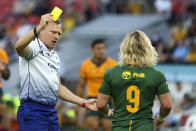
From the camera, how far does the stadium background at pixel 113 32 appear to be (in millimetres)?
16594

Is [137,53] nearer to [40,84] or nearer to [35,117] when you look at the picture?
[40,84]

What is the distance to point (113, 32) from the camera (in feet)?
69.4

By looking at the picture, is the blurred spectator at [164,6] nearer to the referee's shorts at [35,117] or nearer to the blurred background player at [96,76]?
the blurred background player at [96,76]

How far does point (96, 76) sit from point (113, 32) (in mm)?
9337

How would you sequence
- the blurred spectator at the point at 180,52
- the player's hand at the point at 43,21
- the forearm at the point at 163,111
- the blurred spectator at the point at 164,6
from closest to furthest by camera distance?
the player's hand at the point at 43,21 → the forearm at the point at 163,111 → the blurred spectator at the point at 180,52 → the blurred spectator at the point at 164,6

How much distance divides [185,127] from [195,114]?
41cm

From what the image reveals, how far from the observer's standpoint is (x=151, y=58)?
7.10 metres

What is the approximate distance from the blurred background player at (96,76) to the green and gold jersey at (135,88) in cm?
468

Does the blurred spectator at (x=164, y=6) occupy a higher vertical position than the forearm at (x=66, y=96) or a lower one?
higher

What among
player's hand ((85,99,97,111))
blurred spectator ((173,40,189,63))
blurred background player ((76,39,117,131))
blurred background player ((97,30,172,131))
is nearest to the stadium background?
blurred spectator ((173,40,189,63))

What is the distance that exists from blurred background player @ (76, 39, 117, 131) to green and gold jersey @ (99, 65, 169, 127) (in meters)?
4.68

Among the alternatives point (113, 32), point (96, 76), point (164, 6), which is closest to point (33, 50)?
point (96, 76)

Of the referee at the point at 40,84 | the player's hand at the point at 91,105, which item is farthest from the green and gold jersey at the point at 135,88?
the referee at the point at 40,84

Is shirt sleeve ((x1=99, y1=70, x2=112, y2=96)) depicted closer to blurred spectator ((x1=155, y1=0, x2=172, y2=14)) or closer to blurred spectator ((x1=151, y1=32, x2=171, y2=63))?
blurred spectator ((x1=151, y1=32, x2=171, y2=63))
